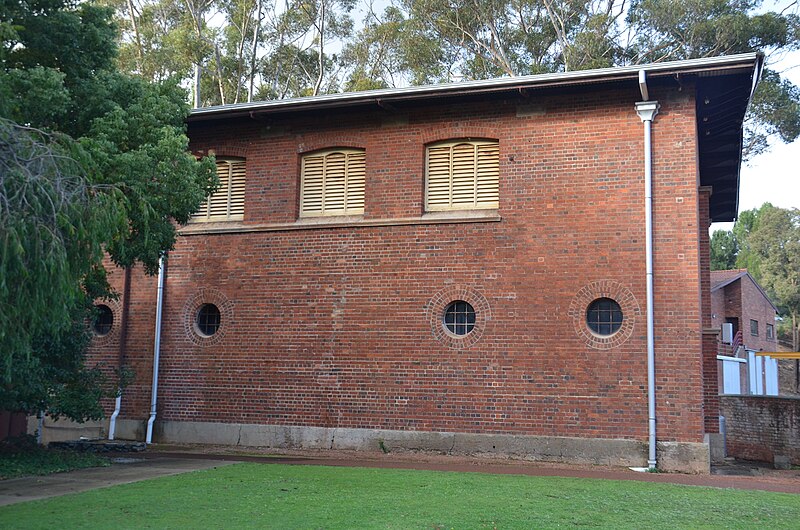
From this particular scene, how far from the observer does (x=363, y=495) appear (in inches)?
394

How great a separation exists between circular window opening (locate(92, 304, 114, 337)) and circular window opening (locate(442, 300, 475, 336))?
25.5 feet

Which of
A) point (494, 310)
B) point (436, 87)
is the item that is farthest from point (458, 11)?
point (494, 310)

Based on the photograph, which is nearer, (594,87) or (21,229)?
(21,229)

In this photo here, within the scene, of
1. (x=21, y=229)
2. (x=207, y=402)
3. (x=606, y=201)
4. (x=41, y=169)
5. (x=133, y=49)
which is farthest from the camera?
(x=133, y=49)

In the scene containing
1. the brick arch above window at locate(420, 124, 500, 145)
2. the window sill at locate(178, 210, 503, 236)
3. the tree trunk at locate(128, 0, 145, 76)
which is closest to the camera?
the window sill at locate(178, 210, 503, 236)

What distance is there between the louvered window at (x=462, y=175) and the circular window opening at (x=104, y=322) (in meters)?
7.70

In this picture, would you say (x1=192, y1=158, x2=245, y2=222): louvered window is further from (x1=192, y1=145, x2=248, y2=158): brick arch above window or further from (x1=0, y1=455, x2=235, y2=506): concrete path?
(x1=0, y1=455, x2=235, y2=506): concrete path

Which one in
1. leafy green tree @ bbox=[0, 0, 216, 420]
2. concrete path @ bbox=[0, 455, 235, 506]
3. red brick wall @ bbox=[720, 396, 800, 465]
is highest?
leafy green tree @ bbox=[0, 0, 216, 420]

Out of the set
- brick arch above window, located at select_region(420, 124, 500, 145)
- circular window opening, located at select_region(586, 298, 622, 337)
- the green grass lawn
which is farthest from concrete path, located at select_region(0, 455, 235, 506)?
brick arch above window, located at select_region(420, 124, 500, 145)

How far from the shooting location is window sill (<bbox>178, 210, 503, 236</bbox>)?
619 inches

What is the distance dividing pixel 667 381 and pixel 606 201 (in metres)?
3.38

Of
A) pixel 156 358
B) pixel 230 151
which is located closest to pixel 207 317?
pixel 156 358

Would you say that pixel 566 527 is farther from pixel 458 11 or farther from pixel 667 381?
pixel 458 11

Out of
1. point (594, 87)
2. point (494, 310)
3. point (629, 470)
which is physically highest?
point (594, 87)
